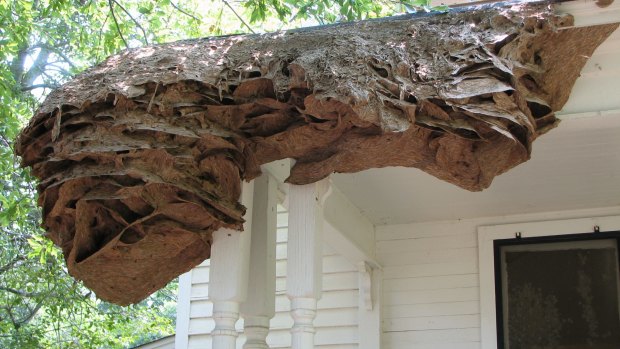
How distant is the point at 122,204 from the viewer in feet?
13.4

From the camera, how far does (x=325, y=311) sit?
657cm

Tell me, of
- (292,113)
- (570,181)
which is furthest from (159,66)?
(570,181)

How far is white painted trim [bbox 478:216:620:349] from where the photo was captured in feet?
19.3

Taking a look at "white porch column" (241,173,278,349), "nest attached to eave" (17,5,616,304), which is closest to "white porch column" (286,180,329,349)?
"nest attached to eave" (17,5,616,304)

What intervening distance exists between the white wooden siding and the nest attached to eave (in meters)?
2.12

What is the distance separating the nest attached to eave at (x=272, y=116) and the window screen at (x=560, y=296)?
6.25 ft

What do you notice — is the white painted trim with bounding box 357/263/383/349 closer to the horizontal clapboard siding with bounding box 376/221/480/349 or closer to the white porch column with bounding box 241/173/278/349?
the horizontal clapboard siding with bounding box 376/221/480/349

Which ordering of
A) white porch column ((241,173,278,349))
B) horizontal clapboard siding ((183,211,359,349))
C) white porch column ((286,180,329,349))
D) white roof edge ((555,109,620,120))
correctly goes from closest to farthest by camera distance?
white porch column ((286,180,329,349)) → white roof edge ((555,109,620,120)) → white porch column ((241,173,278,349)) → horizontal clapboard siding ((183,211,359,349))

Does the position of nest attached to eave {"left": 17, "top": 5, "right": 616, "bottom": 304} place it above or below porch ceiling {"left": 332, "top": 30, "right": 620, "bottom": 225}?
below

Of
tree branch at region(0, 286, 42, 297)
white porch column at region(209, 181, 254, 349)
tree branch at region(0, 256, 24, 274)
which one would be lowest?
white porch column at region(209, 181, 254, 349)

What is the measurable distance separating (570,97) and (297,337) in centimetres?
193

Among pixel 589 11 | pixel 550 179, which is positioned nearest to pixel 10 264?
pixel 550 179

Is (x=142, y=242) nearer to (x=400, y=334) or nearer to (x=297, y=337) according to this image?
(x=297, y=337)

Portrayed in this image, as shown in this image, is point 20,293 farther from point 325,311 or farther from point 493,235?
point 493,235
